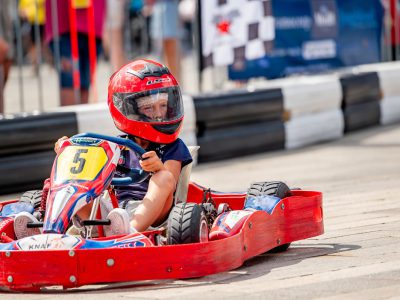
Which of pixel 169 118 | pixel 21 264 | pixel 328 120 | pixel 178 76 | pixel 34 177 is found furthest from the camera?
pixel 178 76

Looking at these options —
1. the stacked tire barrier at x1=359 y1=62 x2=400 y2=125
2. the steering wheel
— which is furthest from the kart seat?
the stacked tire barrier at x1=359 y1=62 x2=400 y2=125

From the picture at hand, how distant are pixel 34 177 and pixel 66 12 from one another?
233 centimetres

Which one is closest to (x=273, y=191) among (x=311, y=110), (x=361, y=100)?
(x=311, y=110)

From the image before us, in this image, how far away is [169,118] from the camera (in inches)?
225

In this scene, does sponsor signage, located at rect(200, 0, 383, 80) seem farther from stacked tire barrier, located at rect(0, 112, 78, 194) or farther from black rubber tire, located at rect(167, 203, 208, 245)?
black rubber tire, located at rect(167, 203, 208, 245)

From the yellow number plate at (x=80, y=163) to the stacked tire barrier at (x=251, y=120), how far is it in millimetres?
3162

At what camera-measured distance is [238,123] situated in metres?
10.2

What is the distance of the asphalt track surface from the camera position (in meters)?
4.70

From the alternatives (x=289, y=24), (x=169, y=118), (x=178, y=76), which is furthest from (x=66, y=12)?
(x=169, y=118)

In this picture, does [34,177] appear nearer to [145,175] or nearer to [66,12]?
[66,12]

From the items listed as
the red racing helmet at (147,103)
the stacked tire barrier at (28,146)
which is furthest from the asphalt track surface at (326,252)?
the stacked tire barrier at (28,146)

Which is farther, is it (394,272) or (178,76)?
(178,76)

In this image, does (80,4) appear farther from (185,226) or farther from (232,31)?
(185,226)

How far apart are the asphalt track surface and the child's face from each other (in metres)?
0.83
